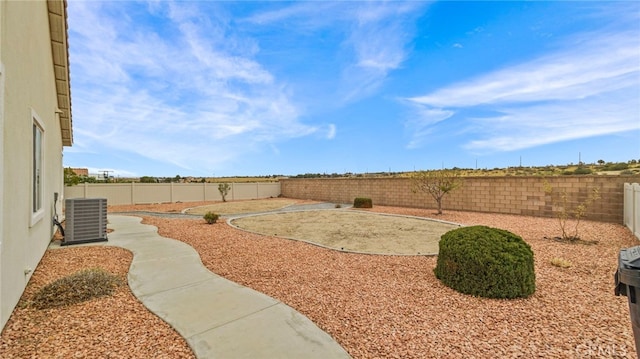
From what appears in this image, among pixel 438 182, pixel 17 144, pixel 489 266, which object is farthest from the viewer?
pixel 438 182

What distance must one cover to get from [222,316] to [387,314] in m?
1.93

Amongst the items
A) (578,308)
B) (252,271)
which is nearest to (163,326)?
(252,271)

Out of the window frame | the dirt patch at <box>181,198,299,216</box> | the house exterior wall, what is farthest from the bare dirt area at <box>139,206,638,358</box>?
the dirt patch at <box>181,198,299,216</box>

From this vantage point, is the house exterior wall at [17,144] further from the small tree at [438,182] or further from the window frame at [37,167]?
the small tree at [438,182]

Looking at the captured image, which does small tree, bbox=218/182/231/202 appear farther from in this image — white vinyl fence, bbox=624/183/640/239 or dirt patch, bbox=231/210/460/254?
white vinyl fence, bbox=624/183/640/239

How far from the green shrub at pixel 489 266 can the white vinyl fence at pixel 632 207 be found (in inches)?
272

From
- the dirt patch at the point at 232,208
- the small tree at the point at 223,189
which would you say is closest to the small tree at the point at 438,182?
the dirt patch at the point at 232,208

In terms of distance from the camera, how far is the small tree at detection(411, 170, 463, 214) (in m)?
13.6

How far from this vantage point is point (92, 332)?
9.23ft

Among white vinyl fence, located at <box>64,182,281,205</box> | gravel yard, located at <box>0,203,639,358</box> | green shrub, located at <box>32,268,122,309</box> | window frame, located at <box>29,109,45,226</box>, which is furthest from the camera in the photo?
white vinyl fence, located at <box>64,182,281,205</box>

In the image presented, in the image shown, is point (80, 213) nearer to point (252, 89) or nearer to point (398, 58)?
point (252, 89)

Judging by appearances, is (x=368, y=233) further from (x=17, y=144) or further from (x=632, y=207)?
(x=632, y=207)

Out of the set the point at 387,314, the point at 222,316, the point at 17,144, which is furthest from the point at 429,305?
the point at 17,144

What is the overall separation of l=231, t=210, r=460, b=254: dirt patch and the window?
5255 mm
